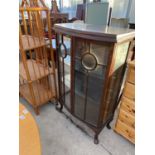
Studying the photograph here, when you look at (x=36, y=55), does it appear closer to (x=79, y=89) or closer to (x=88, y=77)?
(x=79, y=89)

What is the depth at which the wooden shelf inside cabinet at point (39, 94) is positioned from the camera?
1.73 m

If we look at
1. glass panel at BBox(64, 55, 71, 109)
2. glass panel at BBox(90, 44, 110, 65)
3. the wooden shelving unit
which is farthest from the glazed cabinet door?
the wooden shelving unit

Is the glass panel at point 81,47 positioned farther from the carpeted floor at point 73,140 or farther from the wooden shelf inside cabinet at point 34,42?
the carpeted floor at point 73,140

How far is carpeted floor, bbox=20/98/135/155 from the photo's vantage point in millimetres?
1317

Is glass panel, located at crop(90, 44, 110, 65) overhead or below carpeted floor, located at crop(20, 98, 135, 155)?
overhead

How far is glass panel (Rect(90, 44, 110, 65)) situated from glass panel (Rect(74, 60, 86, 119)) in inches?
7.6

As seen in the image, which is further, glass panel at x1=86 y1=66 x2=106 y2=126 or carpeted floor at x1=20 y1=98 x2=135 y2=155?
carpeted floor at x1=20 y1=98 x2=135 y2=155

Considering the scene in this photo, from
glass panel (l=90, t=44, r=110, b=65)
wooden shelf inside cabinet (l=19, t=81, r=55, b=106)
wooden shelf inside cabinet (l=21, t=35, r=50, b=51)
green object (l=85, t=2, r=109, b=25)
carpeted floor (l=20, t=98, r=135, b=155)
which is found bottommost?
carpeted floor (l=20, t=98, r=135, b=155)

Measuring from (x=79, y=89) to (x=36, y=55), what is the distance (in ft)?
3.01

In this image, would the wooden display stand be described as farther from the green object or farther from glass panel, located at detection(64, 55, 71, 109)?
the green object

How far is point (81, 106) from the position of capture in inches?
53.1

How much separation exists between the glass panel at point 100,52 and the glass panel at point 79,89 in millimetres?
194
